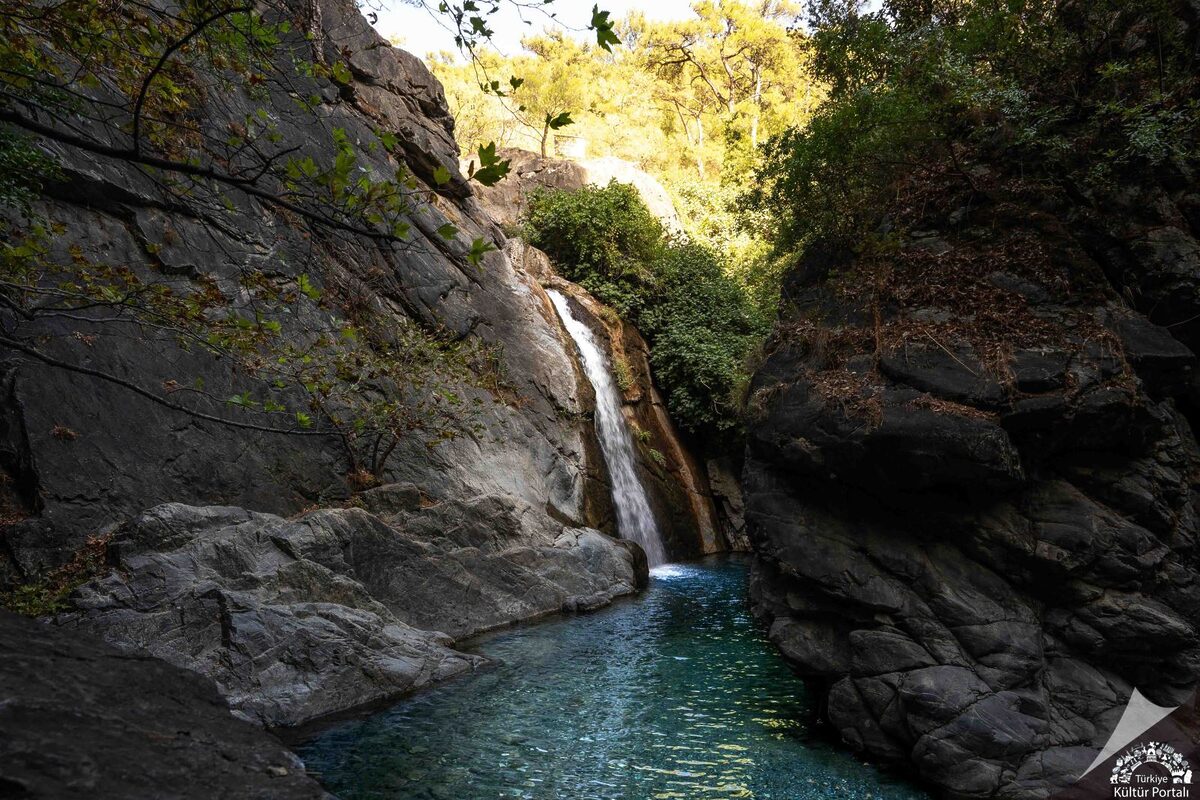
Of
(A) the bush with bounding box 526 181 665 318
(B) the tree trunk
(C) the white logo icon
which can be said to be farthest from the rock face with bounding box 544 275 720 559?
(B) the tree trunk

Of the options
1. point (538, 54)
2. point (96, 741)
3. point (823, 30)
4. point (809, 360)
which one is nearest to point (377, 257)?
point (823, 30)

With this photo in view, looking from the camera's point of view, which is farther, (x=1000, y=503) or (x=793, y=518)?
(x=793, y=518)

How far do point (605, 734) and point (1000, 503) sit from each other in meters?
4.37

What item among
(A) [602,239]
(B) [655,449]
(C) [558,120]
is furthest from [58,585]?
(A) [602,239]

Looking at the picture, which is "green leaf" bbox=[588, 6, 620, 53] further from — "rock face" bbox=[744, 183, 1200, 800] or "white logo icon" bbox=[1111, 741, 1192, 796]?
"white logo icon" bbox=[1111, 741, 1192, 796]

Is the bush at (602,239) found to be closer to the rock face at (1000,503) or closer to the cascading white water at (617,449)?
the cascading white water at (617,449)

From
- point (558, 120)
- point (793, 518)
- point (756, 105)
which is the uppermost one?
point (756, 105)

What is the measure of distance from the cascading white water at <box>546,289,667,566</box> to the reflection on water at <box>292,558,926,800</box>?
6.34m

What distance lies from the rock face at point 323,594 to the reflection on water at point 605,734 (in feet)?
2.06

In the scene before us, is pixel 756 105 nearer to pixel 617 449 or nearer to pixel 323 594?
pixel 617 449

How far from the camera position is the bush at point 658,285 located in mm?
19969

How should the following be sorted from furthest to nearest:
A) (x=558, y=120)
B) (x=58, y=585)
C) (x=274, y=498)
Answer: (x=274, y=498), (x=58, y=585), (x=558, y=120)

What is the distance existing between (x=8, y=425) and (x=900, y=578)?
10602 millimetres

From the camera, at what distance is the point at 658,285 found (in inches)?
860
